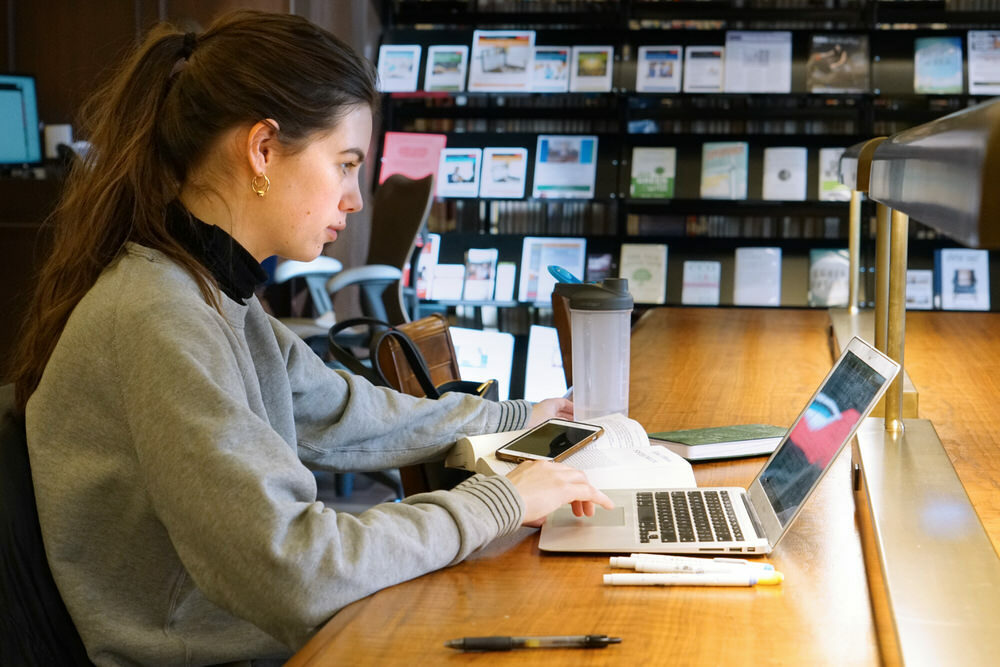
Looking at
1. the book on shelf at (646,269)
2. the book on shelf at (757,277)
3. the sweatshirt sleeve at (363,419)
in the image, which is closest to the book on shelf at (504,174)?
the book on shelf at (646,269)

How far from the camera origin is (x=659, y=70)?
201 inches

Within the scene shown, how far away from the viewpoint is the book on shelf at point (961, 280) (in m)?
4.89

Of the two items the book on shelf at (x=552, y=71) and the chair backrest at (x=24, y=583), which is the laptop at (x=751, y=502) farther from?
the book on shelf at (x=552, y=71)

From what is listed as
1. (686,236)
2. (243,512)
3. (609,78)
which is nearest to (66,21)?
(609,78)

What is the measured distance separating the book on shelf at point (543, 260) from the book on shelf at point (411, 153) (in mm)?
615

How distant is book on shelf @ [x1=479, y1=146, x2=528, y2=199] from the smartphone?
388 centimetres

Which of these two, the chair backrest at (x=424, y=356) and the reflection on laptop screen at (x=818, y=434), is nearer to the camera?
the reflection on laptop screen at (x=818, y=434)

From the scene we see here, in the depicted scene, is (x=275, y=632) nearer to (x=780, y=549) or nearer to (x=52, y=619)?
(x=52, y=619)

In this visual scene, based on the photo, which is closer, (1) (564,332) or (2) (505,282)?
(1) (564,332)

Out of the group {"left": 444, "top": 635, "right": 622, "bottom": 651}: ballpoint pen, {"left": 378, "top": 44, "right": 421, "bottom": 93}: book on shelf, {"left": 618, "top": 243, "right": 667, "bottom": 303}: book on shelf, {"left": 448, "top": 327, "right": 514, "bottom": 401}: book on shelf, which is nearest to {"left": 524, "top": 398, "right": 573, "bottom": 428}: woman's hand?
{"left": 444, "top": 635, "right": 622, "bottom": 651}: ballpoint pen

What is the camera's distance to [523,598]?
3.02 feet

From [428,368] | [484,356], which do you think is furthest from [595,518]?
[484,356]

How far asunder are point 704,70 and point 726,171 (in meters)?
0.49

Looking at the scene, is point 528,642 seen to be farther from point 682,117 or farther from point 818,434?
point 682,117
